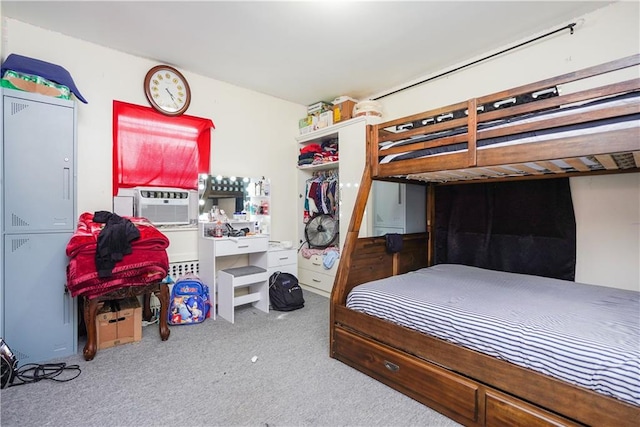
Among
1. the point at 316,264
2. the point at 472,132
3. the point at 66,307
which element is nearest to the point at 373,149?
the point at 472,132

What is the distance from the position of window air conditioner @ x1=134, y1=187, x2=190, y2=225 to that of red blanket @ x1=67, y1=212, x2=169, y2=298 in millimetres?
412

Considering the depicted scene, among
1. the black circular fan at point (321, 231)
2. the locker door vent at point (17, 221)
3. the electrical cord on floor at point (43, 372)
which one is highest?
the locker door vent at point (17, 221)

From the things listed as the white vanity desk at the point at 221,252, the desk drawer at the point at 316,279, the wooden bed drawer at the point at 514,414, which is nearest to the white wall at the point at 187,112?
the desk drawer at the point at 316,279

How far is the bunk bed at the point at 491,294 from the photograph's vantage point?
1.23m

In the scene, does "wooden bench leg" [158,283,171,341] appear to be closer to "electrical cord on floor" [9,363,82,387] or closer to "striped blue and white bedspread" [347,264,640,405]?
"electrical cord on floor" [9,363,82,387]

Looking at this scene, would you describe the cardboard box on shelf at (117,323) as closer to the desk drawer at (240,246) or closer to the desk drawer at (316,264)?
the desk drawer at (240,246)

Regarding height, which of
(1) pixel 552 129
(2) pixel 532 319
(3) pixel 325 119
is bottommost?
(2) pixel 532 319

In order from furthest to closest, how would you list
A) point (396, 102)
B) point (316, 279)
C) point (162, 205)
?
point (316, 279) → point (396, 102) → point (162, 205)

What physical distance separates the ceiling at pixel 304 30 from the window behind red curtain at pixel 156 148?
0.59m

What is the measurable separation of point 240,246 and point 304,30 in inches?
81.3

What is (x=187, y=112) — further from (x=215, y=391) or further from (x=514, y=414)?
(x=514, y=414)

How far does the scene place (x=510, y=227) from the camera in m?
2.66

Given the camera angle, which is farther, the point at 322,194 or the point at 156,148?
the point at 322,194

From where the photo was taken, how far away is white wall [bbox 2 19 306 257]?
2.58 m
